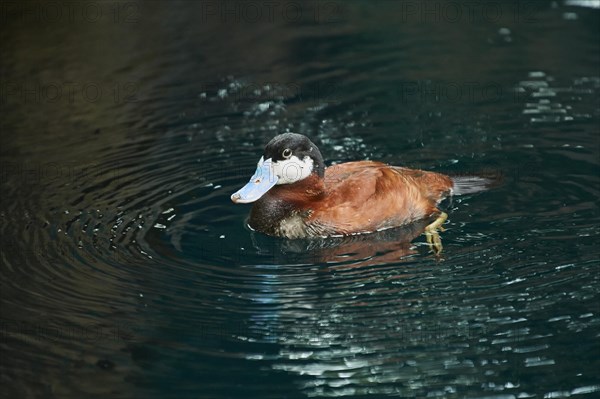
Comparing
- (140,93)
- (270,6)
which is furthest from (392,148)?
(270,6)

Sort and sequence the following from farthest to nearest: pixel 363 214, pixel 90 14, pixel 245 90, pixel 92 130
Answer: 1. pixel 90 14
2. pixel 245 90
3. pixel 92 130
4. pixel 363 214

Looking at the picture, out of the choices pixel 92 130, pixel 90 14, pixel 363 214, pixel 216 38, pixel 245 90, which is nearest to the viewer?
pixel 363 214

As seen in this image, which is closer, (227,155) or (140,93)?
(227,155)

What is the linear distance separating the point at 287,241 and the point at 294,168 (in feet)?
1.52

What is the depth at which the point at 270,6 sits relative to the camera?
483 inches

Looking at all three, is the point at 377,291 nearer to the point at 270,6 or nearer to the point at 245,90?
the point at 245,90

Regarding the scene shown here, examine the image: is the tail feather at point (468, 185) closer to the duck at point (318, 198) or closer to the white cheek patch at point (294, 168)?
the duck at point (318, 198)

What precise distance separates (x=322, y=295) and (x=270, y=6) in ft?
23.1

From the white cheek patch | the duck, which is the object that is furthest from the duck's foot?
the white cheek patch

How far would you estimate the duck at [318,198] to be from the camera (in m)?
6.62

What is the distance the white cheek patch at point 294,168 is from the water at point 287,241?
44 cm

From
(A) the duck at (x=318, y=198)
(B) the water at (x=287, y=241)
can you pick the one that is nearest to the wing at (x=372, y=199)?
(A) the duck at (x=318, y=198)

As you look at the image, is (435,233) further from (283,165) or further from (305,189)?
(283,165)

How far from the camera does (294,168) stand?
6.66 metres
